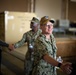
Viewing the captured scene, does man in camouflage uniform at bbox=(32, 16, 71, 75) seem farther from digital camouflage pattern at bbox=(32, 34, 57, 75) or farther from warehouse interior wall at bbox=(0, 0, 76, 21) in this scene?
warehouse interior wall at bbox=(0, 0, 76, 21)

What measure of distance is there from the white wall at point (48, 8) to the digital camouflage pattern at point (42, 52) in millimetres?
7470

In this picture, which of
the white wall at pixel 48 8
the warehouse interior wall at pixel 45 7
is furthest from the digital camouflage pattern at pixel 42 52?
the white wall at pixel 48 8

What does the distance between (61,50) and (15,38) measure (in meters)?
1.63

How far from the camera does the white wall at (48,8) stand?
30.2ft

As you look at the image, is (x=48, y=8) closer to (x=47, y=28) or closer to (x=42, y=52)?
(x=47, y=28)

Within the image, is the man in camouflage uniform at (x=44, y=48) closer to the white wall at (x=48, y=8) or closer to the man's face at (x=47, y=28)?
the man's face at (x=47, y=28)

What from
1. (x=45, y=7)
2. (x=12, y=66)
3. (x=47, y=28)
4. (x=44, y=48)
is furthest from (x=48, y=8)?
(x=44, y=48)

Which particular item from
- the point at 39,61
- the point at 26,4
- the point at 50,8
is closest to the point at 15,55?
the point at 39,61

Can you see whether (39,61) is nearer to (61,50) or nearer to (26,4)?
(61,50)

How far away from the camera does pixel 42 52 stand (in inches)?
64.7

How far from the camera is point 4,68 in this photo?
387cm

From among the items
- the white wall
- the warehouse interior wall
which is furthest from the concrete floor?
the white wall

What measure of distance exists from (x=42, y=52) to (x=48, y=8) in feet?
26.8

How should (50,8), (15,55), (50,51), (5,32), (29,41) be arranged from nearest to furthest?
(50,51)
(29,41)
(15,55)
(5,32)
(50,8)
